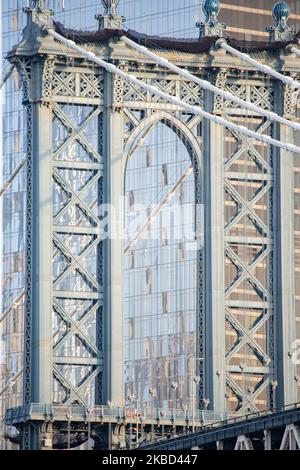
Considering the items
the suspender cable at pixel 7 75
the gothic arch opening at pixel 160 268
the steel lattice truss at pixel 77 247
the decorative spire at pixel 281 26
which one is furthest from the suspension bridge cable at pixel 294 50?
the suspender cable at pixel 7 75

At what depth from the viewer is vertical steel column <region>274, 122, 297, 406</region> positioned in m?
175

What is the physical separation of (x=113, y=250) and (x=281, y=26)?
15163 millimetres

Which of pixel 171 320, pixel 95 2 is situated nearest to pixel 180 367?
pixel 171 320

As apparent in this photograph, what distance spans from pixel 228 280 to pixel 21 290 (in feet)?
32.9

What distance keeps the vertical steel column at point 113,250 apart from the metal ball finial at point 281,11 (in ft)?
34.3

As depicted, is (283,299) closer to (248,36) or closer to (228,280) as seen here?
(228,280)

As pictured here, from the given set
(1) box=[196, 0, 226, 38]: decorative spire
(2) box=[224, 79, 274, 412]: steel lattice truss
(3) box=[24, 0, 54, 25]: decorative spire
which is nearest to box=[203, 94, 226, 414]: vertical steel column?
(2) box=[224, 79, 274, 412]: steel lattice truss

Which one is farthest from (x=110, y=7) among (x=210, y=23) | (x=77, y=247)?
(x=77, y=247)

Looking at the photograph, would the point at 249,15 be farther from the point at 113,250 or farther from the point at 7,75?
the point at 113,250

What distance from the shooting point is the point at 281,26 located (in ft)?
590

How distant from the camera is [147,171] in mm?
179750

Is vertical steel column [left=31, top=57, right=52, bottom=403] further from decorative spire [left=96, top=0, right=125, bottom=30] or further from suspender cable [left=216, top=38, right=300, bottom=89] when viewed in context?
suspender cable [left=216, top=38, right=300, bottom=89]

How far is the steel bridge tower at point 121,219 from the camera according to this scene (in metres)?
171

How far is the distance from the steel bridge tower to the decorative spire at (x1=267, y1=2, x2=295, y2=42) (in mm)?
339
